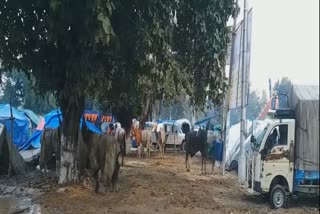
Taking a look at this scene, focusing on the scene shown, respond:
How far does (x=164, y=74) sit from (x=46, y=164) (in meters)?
5.48

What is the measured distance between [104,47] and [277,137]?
4564 mm

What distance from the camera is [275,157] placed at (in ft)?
32.6

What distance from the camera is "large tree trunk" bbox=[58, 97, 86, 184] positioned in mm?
11445

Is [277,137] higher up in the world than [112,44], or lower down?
lower down

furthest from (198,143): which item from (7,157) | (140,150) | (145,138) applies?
(7,157)

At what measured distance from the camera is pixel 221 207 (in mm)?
10125

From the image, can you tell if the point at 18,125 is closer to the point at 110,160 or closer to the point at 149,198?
the point at 110,160

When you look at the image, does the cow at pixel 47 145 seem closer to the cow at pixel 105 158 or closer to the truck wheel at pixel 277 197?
the cow at pixel 105 158

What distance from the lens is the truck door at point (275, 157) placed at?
9.60 metres

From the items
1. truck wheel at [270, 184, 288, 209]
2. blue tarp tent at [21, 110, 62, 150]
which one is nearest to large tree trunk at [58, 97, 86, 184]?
truck wheel at [270, 184, 288, 209]

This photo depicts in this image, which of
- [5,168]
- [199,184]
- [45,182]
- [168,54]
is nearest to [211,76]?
[168,54]

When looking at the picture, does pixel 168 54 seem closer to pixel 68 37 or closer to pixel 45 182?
pixel 68 37

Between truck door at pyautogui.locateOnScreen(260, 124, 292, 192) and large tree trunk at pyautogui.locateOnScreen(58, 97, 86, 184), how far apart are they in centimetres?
467

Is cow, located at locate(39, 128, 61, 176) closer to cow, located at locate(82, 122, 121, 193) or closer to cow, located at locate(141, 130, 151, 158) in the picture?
cow, located at locate(82, 122, 121, 193)
